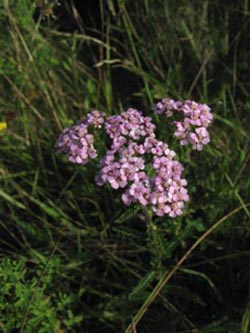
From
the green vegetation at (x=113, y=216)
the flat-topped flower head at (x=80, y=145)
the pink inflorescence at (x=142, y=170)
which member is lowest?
the green vegetation at (x=113, y=216)

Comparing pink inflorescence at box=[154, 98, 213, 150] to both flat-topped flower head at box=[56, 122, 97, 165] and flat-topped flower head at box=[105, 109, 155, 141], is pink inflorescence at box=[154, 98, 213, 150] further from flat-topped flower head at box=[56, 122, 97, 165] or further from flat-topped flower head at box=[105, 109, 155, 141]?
flat-topped flower head at box=[56, 122, 97, 165]

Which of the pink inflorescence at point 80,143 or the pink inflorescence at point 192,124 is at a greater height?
the pink inflorescence at point 80,143

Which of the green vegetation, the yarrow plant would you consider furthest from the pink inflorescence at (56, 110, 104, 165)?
the green vegetation

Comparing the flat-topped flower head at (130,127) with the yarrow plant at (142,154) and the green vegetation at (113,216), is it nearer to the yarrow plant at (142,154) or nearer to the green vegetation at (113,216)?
the yarrow plant at (142,154)

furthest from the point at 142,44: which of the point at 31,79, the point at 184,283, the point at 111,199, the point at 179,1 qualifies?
the point at 184,283

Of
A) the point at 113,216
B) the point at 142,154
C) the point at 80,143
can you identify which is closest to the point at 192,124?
the point at 142,154

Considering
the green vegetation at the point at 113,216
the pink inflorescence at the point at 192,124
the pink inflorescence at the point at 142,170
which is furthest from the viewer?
the green vegetation at the point at 113,216

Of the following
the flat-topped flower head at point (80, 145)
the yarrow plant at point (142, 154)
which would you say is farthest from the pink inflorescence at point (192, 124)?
the flat-topped flower head at point (80, 145)
